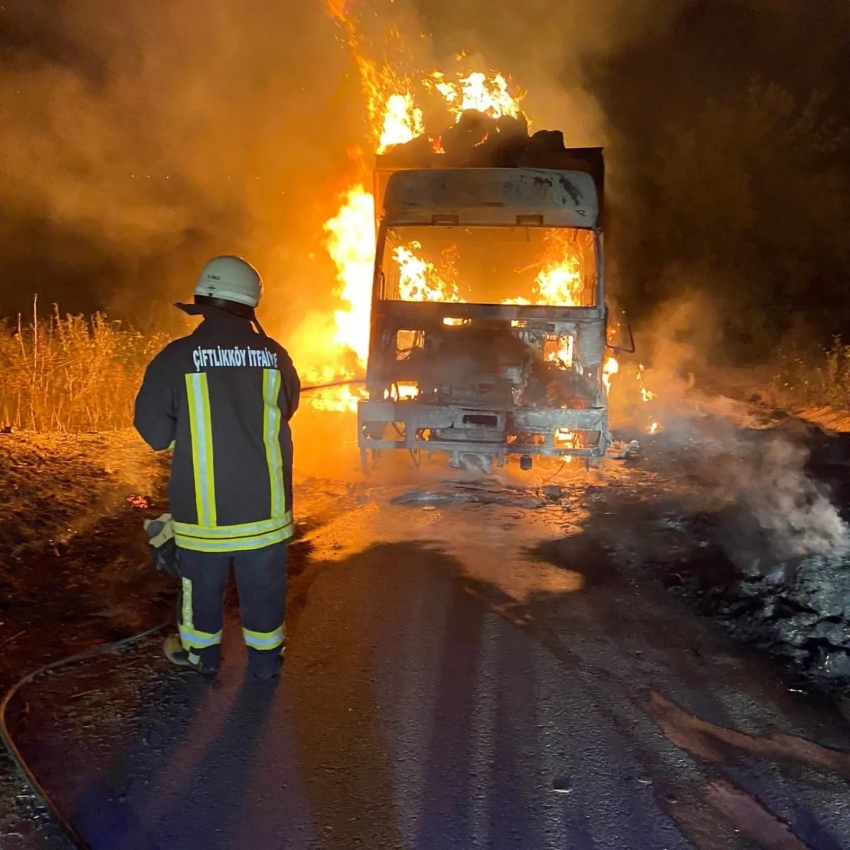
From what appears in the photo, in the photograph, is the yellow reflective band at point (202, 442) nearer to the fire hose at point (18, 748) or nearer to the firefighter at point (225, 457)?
the firefighter at point (225, 457)

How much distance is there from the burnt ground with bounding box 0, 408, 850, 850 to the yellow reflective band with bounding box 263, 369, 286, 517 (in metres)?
0.85

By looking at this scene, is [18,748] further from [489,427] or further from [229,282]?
[489,427]

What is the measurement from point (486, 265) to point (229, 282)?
24.2 ft

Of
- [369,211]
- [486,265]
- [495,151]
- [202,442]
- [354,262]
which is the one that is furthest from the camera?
[369,211]

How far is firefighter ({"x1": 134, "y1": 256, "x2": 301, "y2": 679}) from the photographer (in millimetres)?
3361

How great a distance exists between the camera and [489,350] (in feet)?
26.1

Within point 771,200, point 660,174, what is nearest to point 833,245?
point 771,200

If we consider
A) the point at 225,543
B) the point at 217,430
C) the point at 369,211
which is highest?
the point at 369,211

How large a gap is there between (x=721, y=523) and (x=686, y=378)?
1064 cm

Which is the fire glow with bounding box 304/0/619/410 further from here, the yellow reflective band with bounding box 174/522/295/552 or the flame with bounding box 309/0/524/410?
the yellow reflective band with bounding box 174/522/295/552

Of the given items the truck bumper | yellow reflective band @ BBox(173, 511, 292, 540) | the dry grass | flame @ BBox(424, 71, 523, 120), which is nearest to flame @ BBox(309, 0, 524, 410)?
flame @ BBox(424, 71, 523, 120)

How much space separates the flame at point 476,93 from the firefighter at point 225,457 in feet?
27.2

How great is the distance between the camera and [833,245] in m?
16.5

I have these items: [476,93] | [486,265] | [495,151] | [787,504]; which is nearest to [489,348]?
[495,151]
